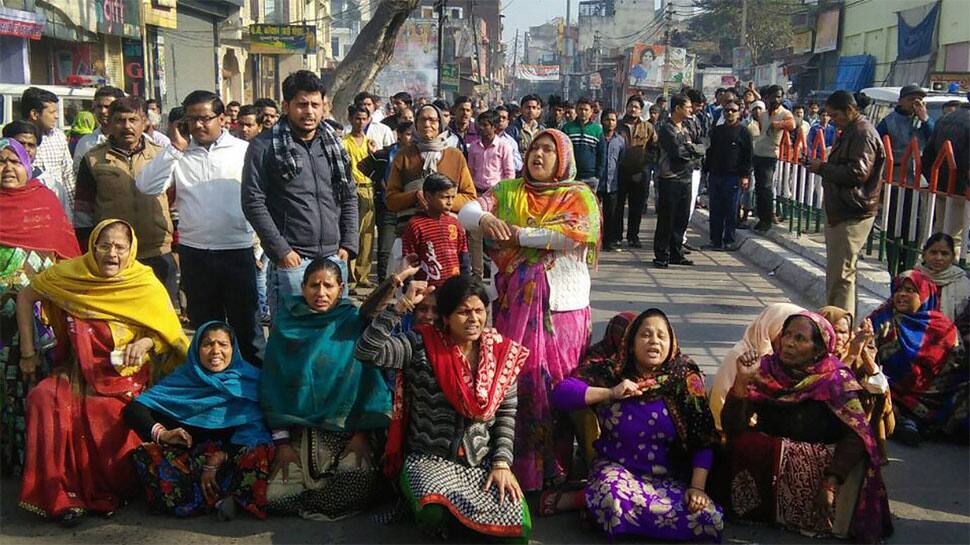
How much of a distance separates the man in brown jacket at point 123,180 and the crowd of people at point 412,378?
0.44 metres

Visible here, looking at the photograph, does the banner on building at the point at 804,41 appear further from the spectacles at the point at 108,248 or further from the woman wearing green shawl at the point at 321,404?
Answer: the spectacles at the point at 108,248

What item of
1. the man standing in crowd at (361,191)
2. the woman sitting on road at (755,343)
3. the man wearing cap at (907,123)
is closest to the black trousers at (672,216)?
the man wearing cap at (907,123)

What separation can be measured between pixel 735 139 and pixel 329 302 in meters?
7.00

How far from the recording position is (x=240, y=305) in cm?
480

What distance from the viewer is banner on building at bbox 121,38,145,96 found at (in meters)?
22.5

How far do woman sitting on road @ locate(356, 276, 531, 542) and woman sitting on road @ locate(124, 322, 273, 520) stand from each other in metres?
0.60

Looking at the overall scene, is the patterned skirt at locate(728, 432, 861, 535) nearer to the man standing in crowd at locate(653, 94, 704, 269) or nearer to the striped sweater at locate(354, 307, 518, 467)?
the striped sweater at locate(354, 307, 518, 467)

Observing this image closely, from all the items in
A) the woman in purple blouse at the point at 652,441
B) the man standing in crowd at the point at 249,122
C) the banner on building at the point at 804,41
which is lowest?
the woman in purple blouse at the point at 652,441

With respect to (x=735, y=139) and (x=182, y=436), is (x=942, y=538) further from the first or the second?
(x=735, y=139)

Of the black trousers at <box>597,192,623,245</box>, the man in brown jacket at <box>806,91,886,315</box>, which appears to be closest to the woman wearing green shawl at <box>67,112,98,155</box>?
the black trousers at <box>597,192,623,245</box>

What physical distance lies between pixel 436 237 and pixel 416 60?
48.0 meters

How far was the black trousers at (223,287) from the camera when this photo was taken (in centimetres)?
475

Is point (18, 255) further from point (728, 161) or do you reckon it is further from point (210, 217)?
point (728, 161)

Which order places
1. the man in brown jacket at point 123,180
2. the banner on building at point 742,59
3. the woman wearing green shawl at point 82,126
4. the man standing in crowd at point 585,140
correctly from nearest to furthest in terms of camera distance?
the man in brown jacket at point 123,180 < the woman wearing green shawl at point 82,126 < the man standing in crowd at point 585,140 < the banner on building at point 742,59
